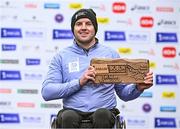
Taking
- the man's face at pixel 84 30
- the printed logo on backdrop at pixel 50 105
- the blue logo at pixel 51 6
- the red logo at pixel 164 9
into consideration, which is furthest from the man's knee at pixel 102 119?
the red logo at pixel 164 9

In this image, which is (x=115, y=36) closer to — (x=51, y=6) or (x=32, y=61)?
(x=51, y=6)

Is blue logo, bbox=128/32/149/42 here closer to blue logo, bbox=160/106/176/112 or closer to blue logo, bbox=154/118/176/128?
blue logo, bbox=160/106/176/112

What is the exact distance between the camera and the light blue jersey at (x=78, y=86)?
3289mm

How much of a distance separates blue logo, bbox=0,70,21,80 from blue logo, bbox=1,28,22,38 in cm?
43

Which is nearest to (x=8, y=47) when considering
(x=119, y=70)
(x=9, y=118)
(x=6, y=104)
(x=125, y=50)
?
(x=6, y=104)

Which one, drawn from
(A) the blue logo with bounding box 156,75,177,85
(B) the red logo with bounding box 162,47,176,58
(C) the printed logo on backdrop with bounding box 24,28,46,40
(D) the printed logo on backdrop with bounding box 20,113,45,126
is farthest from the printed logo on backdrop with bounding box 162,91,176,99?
(C) the printed logo on backdrop with bounding box 24,28,46,40

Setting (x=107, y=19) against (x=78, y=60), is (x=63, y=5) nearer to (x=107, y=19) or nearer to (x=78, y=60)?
(x=107, y=19)

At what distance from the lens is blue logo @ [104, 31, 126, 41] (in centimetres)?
581

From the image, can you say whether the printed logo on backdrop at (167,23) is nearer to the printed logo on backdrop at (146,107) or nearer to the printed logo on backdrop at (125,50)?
the printed logo on backdrop at (125,50)

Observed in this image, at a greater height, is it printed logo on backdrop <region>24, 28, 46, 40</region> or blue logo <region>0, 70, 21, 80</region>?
printed logo on backdrop <region>24, 28, 46, 40</region>

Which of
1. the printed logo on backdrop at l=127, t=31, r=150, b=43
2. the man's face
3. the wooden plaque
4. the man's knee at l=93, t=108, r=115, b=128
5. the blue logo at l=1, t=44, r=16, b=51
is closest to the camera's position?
the man's knee at l=93, t=108, r=115, b=128

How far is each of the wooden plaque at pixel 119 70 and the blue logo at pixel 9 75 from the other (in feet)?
8.96

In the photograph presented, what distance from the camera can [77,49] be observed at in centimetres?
344

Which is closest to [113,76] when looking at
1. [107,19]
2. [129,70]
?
[129,70]
